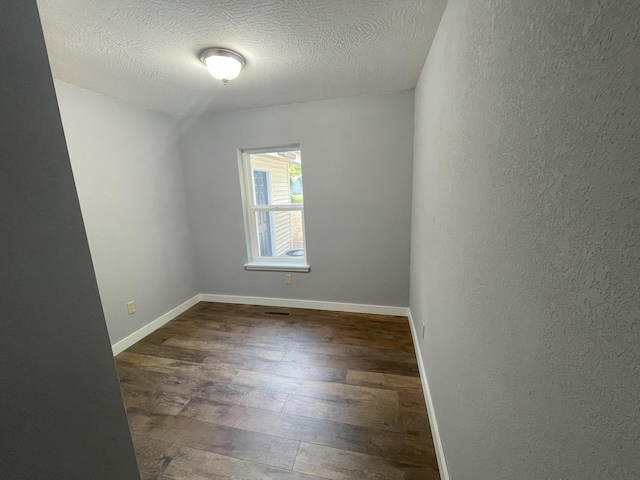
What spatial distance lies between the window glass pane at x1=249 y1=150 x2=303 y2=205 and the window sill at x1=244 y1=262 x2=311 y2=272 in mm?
753

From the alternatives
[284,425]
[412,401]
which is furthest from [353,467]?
[412,401]

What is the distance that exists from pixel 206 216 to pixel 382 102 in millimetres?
2370

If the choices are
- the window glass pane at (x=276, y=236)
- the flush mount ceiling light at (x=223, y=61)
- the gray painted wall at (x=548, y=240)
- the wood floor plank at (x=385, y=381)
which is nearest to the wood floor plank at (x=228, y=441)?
the wood floor plank at (x=385, y=381)

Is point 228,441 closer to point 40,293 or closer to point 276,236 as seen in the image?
point 40,293

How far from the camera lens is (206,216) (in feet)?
10.1

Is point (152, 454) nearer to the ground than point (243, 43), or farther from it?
nearer to the ground

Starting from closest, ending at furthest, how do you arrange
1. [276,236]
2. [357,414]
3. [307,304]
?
1. [357,414]
2. [307,304]
3. [276,236]

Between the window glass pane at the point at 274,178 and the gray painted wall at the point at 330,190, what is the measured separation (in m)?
0.24

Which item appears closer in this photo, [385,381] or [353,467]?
[353,467]

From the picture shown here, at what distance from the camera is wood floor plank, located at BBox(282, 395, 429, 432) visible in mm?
1466

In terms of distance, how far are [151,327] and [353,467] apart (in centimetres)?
240

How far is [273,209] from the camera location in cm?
301

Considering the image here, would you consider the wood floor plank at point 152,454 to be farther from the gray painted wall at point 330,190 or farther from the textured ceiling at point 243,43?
the textured ceiling at point 243,43

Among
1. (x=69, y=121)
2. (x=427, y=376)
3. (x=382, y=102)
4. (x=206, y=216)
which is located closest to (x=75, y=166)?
(x=69, y=121)
